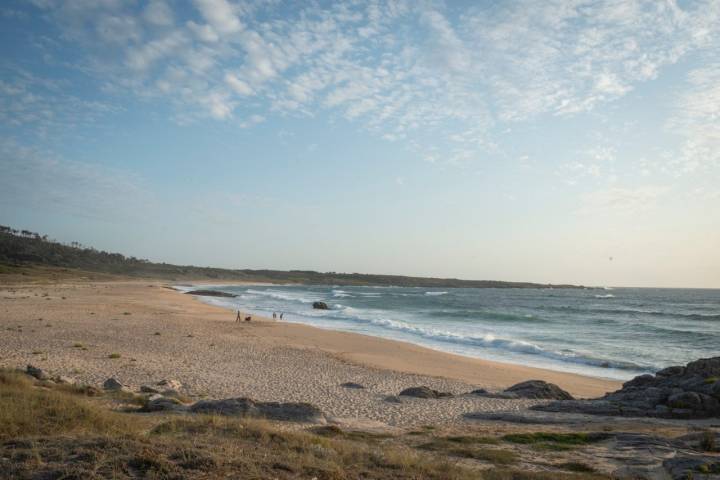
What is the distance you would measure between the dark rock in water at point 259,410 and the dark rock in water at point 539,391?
7634 mm

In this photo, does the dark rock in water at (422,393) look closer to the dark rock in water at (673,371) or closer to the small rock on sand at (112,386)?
the dark rock in water at (673,371)

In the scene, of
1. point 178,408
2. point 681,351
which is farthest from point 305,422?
point 681,351

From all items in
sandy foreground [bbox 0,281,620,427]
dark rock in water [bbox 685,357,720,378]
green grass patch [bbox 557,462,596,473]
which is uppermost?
dark rock in water [bbox 685,357,720,378]

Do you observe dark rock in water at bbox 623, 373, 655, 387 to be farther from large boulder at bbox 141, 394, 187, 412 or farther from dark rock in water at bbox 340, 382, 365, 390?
large boulder at bbox 141, 394, 187, 412

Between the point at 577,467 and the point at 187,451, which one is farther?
the point at 577,467

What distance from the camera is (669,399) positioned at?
1313 centimetres

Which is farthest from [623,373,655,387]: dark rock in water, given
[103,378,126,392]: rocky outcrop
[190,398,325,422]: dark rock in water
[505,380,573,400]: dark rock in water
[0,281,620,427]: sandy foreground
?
[103,378,126,392]: rocky outcrop

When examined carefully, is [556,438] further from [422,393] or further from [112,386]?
[112,386]

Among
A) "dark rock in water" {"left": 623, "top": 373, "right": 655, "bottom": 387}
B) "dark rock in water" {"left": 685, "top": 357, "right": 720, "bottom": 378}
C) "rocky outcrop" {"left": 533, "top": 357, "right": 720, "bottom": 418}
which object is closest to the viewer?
"rocky outcrop" {"left": 533, "top": 357, "right": 720, "bottom": 418}

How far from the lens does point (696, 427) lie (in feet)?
36.6

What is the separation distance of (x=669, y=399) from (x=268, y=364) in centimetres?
1357

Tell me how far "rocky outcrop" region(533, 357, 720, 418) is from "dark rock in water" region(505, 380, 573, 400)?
53.5 inches

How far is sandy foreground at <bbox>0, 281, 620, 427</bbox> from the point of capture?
1389cm

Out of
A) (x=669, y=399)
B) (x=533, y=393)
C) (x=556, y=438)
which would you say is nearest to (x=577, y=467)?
(x=556, y=438)
